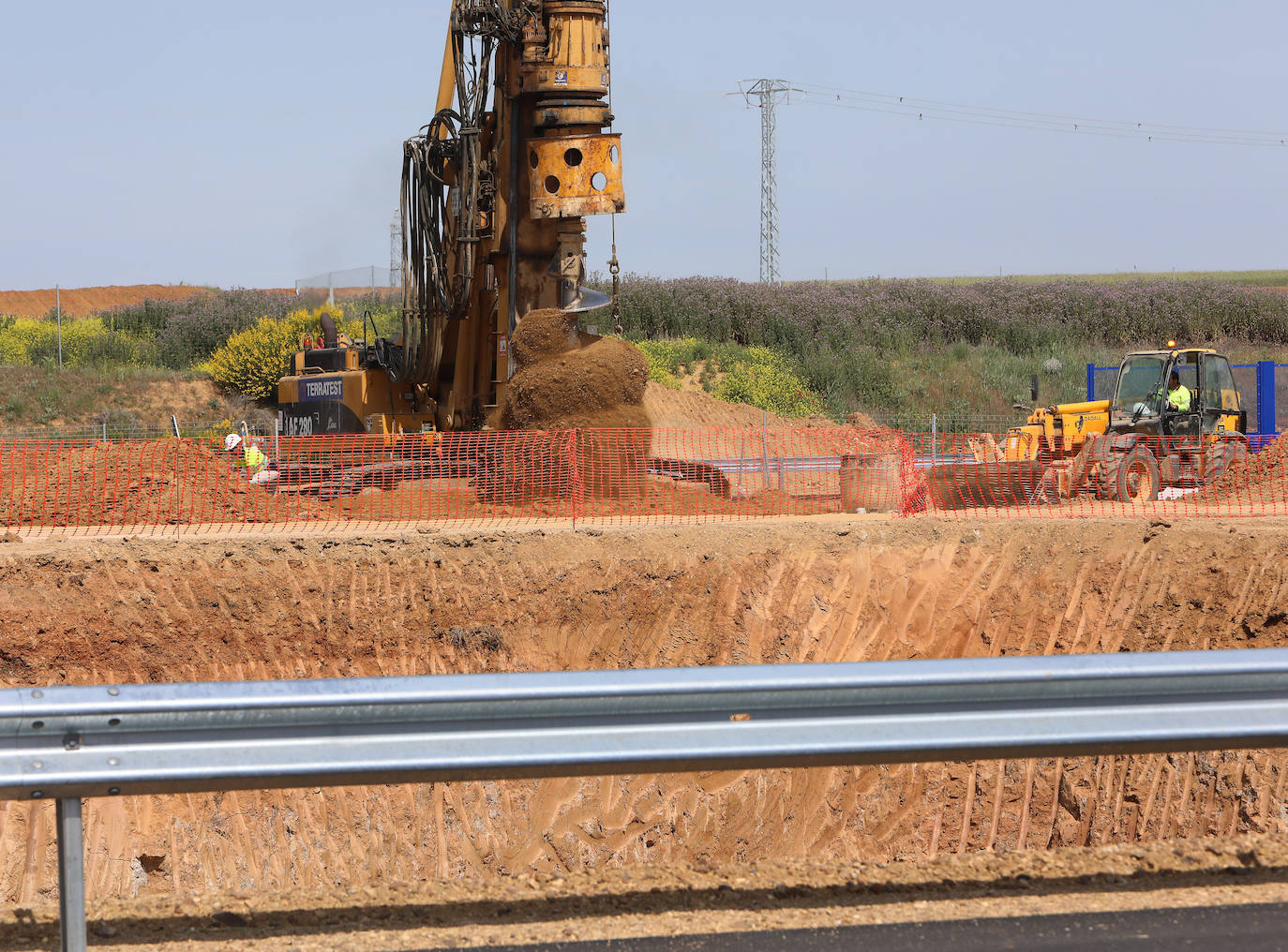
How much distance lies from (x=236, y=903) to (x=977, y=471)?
14473 mm

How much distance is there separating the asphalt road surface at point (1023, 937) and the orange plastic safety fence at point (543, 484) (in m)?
10.1

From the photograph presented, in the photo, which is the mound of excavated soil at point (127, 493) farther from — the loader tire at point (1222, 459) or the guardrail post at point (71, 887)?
the loader tire at point (1222, 459)

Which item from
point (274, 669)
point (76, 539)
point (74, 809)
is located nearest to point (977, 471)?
point (274, 669)

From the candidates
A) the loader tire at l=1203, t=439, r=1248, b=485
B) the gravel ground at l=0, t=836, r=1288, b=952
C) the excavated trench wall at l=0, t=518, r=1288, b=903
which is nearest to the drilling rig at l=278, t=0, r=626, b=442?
the excavated trench wall at l=0, t=518, r=1288, b=903

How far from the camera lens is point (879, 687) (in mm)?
3725

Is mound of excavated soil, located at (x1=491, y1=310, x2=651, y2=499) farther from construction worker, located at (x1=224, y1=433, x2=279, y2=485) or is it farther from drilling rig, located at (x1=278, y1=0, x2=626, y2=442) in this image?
construction worker, located at (x1=224, y1=433, x2=279, y2=485)

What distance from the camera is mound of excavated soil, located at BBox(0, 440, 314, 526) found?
48.8ft

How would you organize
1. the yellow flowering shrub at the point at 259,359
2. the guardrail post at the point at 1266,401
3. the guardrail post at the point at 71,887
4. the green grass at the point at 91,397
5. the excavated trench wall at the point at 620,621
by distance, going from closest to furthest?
the guardrail post at the point at 71,887 → the excavated trench wall at the point at 620,621 → the guardrail post at the point at 1266,401 → the green grass at the point at 91,397 → the yellow flowering shrub at the point at 259,359

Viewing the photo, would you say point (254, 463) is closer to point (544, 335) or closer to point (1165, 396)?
point (544, 335)

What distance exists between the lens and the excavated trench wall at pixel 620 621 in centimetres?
870

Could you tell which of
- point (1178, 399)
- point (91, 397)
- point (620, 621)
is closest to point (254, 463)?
point (620, 621)

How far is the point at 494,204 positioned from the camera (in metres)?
15.0

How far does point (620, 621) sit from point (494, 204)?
6.32 meters

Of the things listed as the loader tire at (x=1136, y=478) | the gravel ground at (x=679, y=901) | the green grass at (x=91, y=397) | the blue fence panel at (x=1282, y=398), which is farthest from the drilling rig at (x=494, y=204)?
the blue fence panel at (x=1282, y=398)
